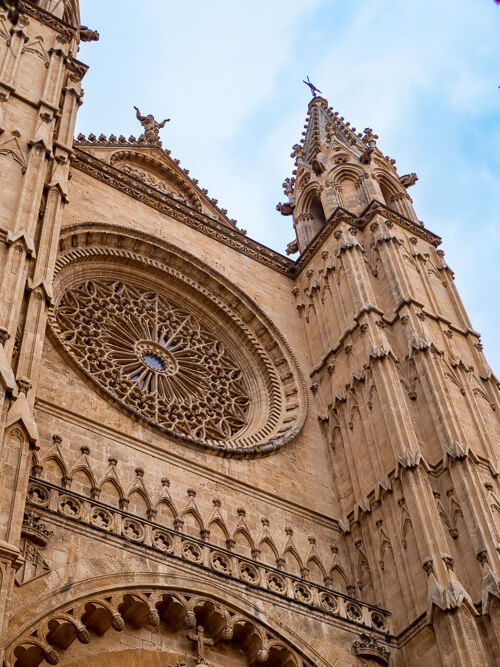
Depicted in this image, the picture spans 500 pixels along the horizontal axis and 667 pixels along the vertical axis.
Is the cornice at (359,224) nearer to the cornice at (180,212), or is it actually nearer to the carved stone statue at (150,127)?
the cornice at (180,212)

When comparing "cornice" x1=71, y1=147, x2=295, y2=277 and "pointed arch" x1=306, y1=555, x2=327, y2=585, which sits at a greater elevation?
"cornice" x1=71, y1=147, x2=295, y2=277

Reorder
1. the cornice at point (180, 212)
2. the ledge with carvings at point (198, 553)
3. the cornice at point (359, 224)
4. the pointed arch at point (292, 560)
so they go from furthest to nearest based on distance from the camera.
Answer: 1. the cornice at point (359, 224)
2. the cornice at point (180, 212)
3. the pointed arch at point (292, 560)
4. the ledge with carvings at point (198, 553)

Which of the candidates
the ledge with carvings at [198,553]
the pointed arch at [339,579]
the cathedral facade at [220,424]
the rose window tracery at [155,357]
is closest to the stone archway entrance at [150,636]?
the cathedral facade at [220,424]

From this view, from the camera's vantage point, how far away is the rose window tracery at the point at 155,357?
1523 cm

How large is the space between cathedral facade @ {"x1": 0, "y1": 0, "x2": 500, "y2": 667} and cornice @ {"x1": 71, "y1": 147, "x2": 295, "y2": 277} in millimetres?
63

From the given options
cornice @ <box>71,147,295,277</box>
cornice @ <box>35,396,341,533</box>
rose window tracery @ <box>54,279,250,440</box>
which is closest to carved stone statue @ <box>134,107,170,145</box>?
cornice @ <box>71,147,295,277</box>

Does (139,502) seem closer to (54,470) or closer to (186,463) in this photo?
(54,470)

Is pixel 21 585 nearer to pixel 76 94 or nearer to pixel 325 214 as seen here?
pixel 76 94

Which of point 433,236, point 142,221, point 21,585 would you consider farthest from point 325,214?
point 21,585

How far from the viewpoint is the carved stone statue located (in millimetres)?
23781

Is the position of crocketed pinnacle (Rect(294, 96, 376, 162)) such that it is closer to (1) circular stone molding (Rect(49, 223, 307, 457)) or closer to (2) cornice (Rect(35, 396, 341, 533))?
(1) circular stone molding (Rect(49, 223, 307, 457))

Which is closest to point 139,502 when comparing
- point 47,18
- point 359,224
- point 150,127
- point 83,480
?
point 83,480

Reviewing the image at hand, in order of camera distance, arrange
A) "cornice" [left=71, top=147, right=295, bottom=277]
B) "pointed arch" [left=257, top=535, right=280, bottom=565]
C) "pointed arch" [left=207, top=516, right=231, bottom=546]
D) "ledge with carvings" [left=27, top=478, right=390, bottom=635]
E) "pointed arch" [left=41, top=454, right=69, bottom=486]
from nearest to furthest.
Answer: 1. "ledge with carvings" [left=27, top=478, right=390, bottom=635]
2. "pointed arch" [left=41, top=454, right=69, bottom=486]
3. "pointed arch" [left=207, top=516, right=231, bottom=546]
4. "pointed arch" [left=257, top=535, right=280, bottom=565]
5. "cornice" [left=71, top=147, right=295, bottom=277]

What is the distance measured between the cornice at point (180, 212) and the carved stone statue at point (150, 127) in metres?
4.65
